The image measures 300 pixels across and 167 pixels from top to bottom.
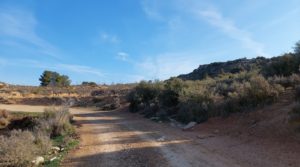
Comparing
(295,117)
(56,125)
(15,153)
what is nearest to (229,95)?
(295,117)

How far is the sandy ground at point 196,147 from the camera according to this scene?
12008 millimetres

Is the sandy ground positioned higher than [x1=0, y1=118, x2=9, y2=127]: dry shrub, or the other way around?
[x1=0, y1=118, x2=9, y2=127]: dry shrub

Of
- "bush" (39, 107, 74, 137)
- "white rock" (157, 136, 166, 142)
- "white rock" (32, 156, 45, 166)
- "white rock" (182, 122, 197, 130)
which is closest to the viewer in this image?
"white rock" (32, 156, 45, 166)

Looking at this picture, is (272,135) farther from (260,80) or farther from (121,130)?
(121,130)

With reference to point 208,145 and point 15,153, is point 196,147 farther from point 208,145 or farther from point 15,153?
point 15,153

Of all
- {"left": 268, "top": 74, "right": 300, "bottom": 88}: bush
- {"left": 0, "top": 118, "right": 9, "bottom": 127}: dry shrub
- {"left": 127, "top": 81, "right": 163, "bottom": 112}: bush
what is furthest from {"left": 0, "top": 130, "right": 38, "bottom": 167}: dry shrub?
{"left": 127, "top": 81, "right": 163, "bottom": 112}: bush

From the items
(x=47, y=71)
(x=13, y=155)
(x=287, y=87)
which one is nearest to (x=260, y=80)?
(x=287, y=87)

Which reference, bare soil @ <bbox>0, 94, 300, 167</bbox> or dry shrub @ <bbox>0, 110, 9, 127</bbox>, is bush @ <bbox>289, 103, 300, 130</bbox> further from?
dry shrub @ <bbox>0, 110, 9, 127</bbox>

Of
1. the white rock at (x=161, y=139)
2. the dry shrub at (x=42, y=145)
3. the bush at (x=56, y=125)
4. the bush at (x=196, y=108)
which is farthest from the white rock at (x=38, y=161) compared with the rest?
the bush at (x=196, y=108)

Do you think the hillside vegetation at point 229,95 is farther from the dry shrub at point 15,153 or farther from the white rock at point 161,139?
the dry shrub at point 15,153

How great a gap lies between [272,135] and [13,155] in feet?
32.8

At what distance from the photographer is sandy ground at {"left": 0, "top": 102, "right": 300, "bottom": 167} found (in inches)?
473

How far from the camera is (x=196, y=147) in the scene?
48.7 ft

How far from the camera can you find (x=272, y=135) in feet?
49.2
